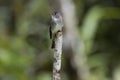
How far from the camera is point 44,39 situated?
5.43 ft

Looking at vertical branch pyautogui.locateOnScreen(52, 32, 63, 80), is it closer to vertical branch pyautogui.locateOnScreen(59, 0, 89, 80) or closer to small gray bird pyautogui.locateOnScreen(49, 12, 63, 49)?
small gray bird pyautogui.locateOnScreen(49, 12, 63, 49)

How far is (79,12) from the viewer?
63.6 inches

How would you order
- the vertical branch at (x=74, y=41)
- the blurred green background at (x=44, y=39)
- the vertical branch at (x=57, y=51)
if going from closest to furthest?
the vertical branch at (x=57, y=51)
the vertical branch at (x=74, y=41)
the blurred green background at (x=44, y=39)

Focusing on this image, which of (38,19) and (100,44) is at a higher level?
(38,19)

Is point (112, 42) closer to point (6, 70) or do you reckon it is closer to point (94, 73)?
Result: point (94, 73)

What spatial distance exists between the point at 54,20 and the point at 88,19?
107cm

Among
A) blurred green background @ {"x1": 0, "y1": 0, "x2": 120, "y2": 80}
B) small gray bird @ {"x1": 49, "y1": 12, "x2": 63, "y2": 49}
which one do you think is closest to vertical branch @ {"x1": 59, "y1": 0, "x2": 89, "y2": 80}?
blurred green background @ {"x1": 0, "y1": 0, "x2": 120, "y2": 80}

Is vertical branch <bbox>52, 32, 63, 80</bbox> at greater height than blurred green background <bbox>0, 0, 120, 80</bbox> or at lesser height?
greater

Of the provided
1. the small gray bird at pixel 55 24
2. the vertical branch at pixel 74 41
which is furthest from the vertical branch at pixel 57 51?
the vertical branch at pixel 74 41

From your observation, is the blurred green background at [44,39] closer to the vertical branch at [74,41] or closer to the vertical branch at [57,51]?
the vertical branch at [74,41]

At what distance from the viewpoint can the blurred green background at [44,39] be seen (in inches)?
56.4

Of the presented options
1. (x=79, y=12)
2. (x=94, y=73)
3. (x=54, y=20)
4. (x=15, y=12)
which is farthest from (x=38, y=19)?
(x=54, y=20)

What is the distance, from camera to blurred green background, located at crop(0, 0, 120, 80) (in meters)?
1.43

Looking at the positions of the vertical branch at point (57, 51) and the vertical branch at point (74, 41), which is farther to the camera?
the vertical branch at point (74, 41)
